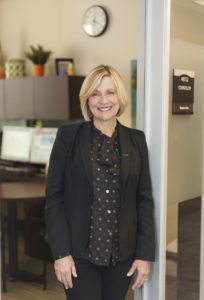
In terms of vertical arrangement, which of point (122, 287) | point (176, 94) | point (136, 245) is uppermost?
point (176, 94)

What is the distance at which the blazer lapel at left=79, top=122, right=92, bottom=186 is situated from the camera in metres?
1.62

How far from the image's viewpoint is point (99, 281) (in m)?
1.68

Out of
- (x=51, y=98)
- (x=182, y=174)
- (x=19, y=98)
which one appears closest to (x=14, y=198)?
(x=182, y=174)

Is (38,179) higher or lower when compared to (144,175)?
lower

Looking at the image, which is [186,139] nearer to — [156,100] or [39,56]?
[156,100]

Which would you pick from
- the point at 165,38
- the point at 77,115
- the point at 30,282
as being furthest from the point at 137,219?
the point at 77,115

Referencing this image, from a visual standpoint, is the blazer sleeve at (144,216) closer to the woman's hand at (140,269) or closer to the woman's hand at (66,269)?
the woman's hand at (140,269)

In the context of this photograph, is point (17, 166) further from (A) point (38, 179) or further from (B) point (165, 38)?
(B) point (165, 38)

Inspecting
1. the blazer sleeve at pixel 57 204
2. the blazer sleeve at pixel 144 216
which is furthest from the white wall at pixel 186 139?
the blazer sleeve at pixel 57 204

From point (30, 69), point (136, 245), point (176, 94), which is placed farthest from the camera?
point (30, 69)

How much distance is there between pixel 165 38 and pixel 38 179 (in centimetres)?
233

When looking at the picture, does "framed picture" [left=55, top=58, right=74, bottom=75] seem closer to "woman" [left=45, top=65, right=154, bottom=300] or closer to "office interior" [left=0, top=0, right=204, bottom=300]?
"office interior" [left=0, top=0, right=204, bottom=300]

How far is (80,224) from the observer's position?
1.64 metres

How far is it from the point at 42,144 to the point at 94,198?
304cm
